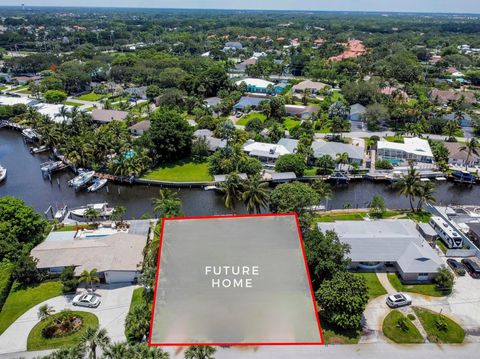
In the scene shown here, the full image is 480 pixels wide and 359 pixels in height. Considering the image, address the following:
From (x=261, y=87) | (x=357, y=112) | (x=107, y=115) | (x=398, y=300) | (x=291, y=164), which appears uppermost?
(x=261, y=87)

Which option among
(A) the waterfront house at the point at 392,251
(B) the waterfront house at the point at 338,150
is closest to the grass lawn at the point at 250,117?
(B) the waterfront house at the point at 338,150

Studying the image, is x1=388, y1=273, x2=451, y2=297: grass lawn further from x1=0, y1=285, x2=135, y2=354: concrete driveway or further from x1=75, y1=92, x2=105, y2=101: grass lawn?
x1=75, y1=92, x2=105, y2=101: grass lawn

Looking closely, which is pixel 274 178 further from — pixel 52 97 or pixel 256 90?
pixel 52 97

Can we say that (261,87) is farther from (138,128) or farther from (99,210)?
(99,210)

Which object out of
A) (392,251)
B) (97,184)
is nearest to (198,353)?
(392,251)

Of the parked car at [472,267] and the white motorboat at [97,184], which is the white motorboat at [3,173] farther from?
the parked car at [472,267]

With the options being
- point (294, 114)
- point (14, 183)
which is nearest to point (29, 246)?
point (14, 183)
